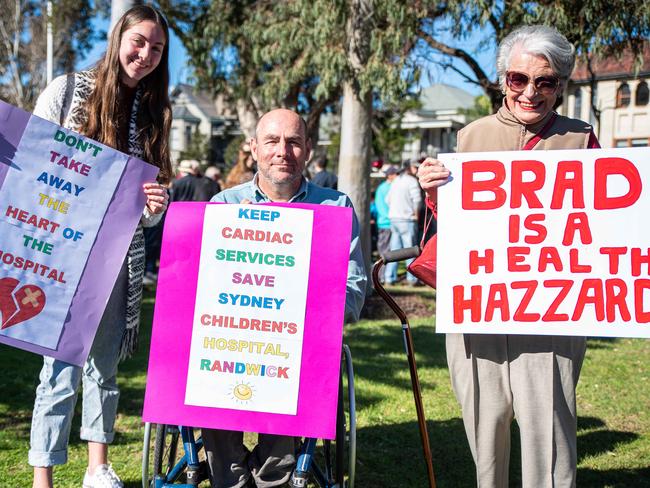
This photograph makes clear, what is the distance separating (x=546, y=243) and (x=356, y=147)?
19.9 ft

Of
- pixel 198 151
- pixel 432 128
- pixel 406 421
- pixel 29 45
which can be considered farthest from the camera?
pixel 432 128

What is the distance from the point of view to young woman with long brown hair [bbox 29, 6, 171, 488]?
9.76 feet

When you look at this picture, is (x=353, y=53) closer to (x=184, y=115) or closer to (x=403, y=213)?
(x=403, y=213)

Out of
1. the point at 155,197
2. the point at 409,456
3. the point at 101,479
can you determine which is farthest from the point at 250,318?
the point at 409,456

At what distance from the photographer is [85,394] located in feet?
10.7

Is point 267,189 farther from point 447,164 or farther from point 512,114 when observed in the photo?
point 512,114

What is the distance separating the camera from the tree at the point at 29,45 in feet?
A: 94.6

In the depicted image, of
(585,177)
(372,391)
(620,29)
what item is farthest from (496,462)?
(620,29)

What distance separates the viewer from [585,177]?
8.27 ft

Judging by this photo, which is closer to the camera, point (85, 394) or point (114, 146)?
point (114, 146)

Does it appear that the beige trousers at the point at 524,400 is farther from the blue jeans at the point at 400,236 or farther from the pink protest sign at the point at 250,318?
the blue jeans at the point at 400,236

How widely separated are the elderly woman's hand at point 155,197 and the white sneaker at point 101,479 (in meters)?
1.30

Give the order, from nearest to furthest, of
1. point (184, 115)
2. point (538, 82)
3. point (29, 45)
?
1. point (538, 82)
2. point (29, 45)
3. point (184, 115)

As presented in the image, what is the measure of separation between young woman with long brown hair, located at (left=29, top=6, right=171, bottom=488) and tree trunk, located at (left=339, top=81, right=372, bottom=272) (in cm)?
536
